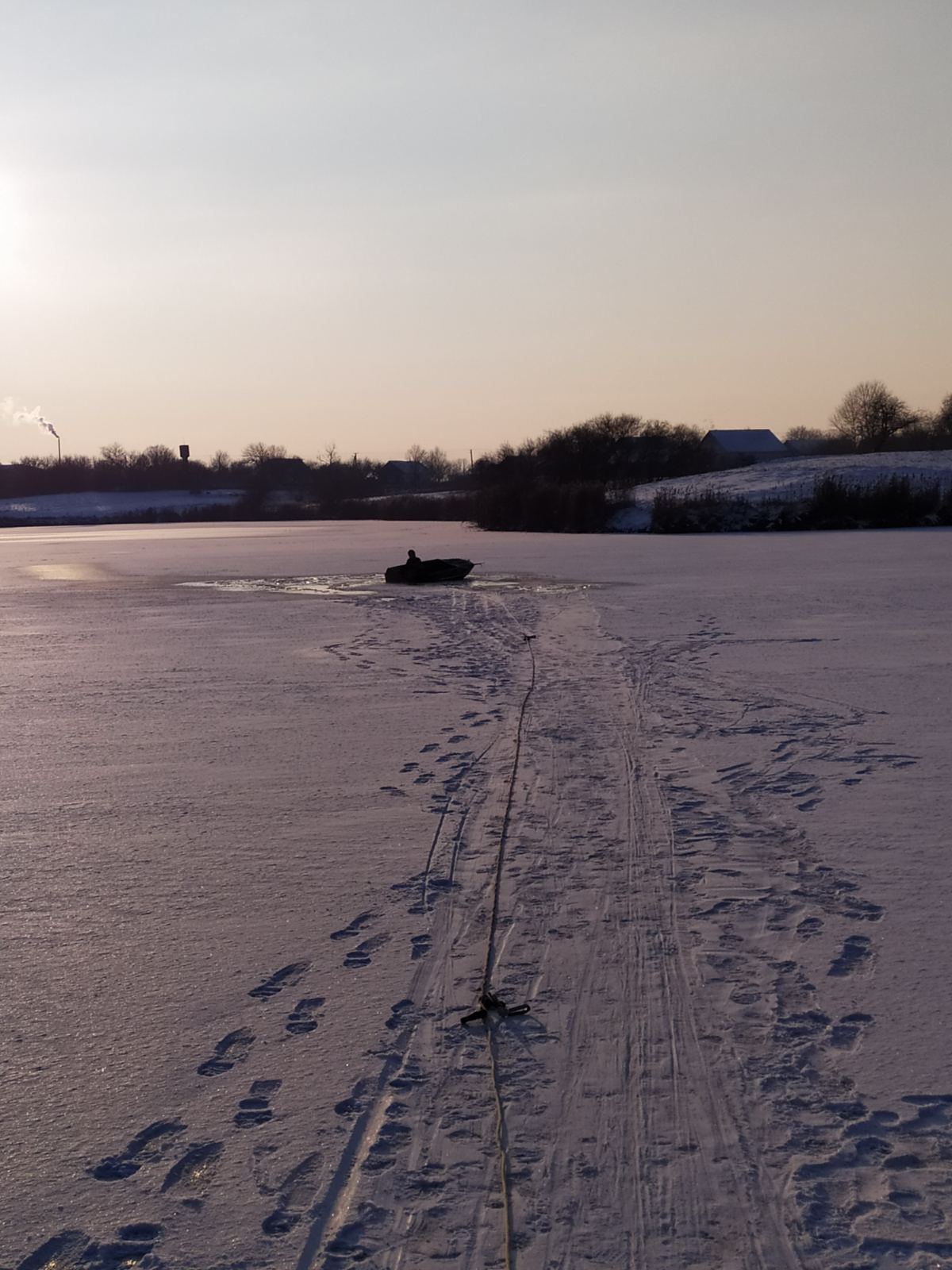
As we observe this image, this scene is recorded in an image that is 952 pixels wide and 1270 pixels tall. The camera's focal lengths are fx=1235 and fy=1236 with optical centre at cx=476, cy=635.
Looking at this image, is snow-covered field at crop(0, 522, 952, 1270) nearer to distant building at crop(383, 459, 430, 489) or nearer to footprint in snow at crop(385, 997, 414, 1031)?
footprint in snow at crop(385, 997, 414, 1031)

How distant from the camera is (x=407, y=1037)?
378 centimetres

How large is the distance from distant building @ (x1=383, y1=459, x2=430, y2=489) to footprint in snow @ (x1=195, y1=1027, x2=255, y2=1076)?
11897 cm

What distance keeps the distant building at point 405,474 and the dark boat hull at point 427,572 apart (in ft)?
326

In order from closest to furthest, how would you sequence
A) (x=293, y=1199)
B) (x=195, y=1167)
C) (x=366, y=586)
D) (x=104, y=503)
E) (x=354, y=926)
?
(x=293, y=1199), (x=195, y=1167), (x=354, y=926), (x=366, y=586), (x=104, y=503)

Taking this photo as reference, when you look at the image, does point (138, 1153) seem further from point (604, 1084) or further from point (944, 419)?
point (944, 419)

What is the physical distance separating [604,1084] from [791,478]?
51.3m

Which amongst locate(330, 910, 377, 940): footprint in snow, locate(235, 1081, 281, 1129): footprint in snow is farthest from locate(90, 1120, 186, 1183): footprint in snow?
locate(330, 910, 377, 940): footprint in snow

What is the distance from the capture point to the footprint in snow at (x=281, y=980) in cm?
415

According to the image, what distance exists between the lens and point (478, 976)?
13.9 feet

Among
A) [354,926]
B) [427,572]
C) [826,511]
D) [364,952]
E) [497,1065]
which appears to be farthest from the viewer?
[826,511]

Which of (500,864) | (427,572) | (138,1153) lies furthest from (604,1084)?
(427,572)

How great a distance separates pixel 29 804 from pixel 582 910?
3489 mm

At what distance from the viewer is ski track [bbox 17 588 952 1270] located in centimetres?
278

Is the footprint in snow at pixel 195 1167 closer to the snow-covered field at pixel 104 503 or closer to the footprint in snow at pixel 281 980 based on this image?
the footprint in snow at pixel 281 980
